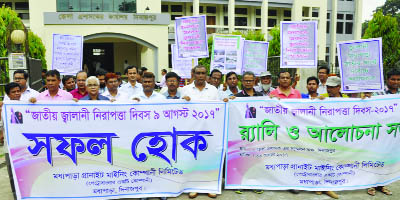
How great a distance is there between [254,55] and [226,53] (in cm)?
65

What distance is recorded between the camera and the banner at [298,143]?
436 cm

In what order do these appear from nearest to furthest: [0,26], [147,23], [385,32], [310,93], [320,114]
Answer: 1. [320,114]
2. [310,93]
3. [0,26]
4. [385,32]
5. [147,23]

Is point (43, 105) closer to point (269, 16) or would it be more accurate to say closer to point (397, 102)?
point (397, 102)

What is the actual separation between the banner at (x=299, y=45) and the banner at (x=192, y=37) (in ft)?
5.23

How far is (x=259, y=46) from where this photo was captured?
7.57 meters

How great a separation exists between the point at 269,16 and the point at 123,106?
29.6 metres

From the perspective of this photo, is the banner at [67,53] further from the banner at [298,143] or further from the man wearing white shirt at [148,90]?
the banner at [298,143]

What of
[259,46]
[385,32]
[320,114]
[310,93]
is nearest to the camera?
[320,114]

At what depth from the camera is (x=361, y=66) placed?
15.6 ft

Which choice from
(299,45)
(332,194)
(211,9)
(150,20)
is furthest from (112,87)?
(211,9)

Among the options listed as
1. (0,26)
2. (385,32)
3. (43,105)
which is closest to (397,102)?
(43,105)

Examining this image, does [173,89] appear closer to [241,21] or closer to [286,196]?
[286,196]

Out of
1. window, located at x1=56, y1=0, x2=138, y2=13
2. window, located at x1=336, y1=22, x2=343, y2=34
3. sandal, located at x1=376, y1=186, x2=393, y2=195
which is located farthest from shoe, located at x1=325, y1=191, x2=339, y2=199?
window, located at x1=336, y1=22, x2=343, y2=34

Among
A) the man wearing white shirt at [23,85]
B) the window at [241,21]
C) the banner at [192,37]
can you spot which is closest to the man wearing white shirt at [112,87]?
the man wearing white shirt at [23,85]
